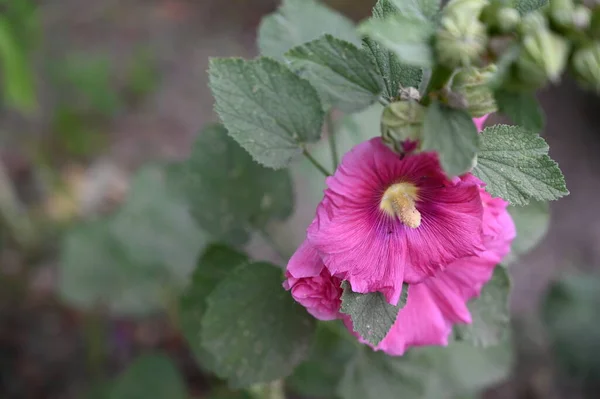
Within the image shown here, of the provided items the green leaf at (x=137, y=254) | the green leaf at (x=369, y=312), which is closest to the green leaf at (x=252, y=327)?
the green leaf at (x=369, y=312)

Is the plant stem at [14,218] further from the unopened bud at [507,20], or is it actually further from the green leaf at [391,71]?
the unopened bud at [507,20]

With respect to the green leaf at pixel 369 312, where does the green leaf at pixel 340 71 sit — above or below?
above

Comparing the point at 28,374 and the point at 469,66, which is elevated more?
the point at 469,66

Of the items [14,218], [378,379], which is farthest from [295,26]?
[14,218]

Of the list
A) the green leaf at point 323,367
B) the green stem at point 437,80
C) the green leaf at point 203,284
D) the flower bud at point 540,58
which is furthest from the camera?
the green leaf at point 323,367

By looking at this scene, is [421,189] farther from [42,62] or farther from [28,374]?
[42,62]

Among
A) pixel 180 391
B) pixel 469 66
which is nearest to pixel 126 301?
pixel 180 391
